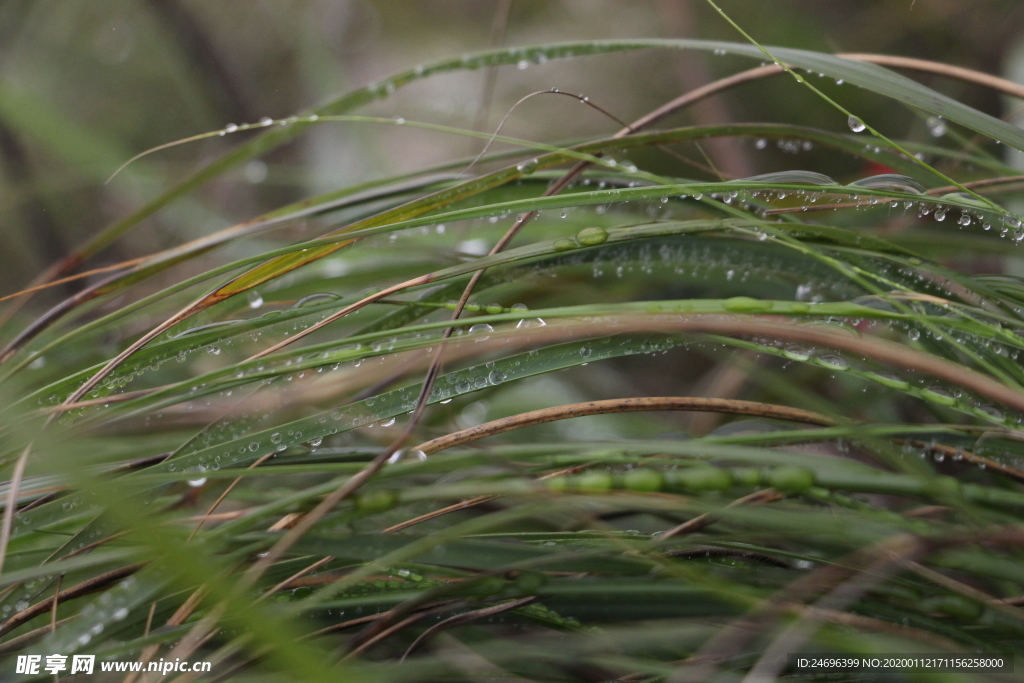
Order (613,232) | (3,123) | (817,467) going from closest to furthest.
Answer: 1. (817,467)
2. (613,232)
3. (3,123)

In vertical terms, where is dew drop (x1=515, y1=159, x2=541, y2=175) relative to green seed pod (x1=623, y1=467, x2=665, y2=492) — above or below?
above

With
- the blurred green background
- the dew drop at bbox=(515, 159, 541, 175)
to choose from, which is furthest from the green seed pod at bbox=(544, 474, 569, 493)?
the blurred green background

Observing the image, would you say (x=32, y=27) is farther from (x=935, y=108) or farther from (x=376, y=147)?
(x=935, y=108)

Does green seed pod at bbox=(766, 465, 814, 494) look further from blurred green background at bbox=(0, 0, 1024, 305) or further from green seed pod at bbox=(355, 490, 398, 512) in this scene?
blurred green background at bbox=(0, 0, 1024, 305)

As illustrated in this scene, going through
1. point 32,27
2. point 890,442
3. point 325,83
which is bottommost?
point 890,442

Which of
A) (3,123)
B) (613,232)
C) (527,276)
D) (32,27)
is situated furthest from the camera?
(32,27)

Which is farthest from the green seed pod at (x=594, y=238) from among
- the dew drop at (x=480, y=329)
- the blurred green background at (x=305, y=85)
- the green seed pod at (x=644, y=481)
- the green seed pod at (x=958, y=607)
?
the blurred green background at (x=305, y=85)

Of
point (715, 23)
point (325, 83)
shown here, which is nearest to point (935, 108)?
point (715, 23)

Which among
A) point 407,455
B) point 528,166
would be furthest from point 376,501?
point 528,166
